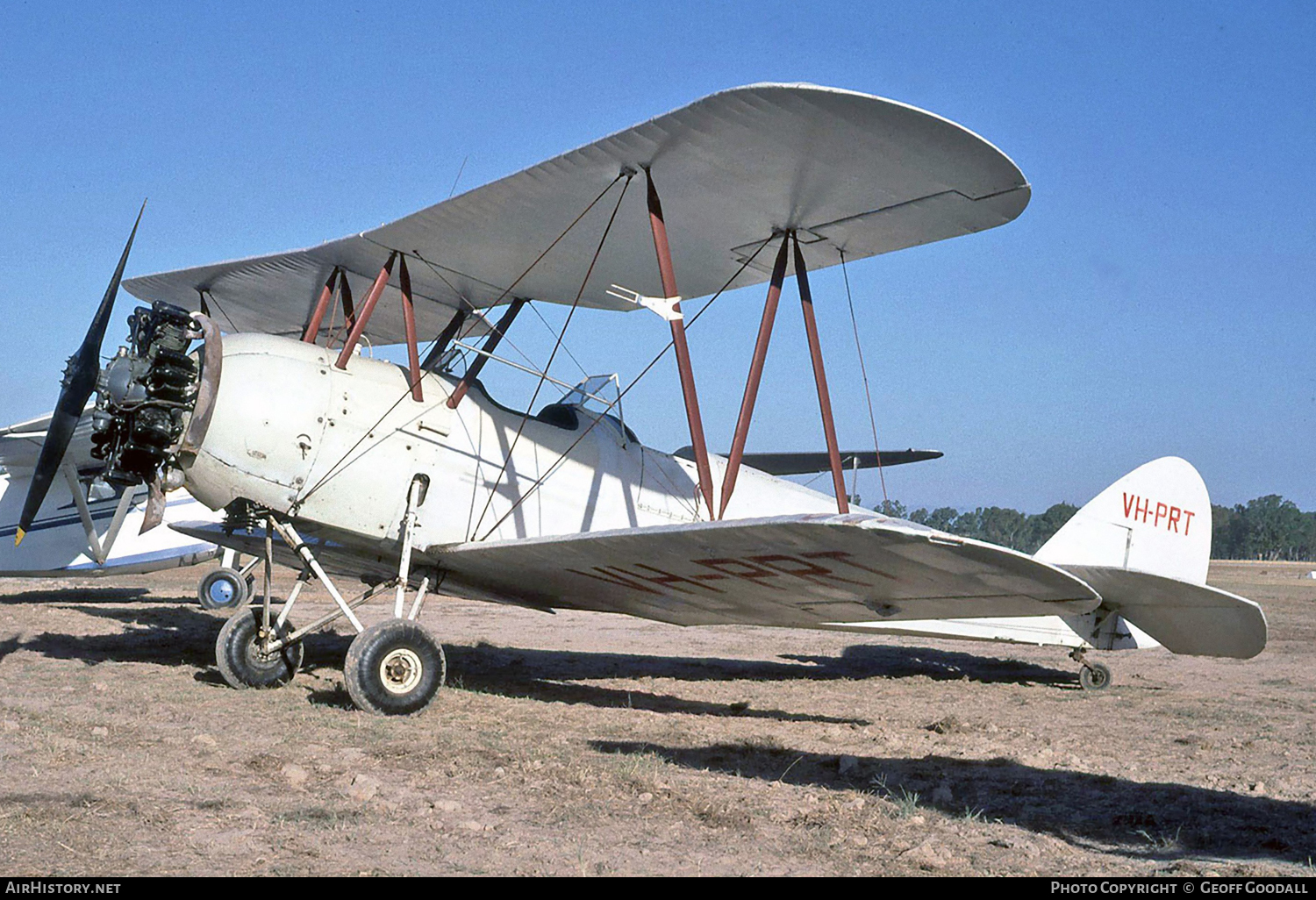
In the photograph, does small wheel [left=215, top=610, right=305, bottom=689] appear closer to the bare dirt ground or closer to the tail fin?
the bare dirt ground

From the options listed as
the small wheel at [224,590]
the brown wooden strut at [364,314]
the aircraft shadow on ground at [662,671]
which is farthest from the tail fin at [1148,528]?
the small wheel at [224,590]

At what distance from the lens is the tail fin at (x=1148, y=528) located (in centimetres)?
965

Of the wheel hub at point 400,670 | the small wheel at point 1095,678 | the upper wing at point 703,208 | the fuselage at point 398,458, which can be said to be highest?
the upper wing at point 703,208

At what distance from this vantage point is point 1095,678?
903 centimetres

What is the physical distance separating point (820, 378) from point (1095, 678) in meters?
3.99

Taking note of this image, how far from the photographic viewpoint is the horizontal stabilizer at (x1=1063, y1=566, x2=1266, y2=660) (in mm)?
6348

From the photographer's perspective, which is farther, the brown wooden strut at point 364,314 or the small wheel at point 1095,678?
the small wheel at point 1095,678

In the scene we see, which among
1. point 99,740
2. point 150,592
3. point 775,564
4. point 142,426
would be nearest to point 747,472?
point 775,564

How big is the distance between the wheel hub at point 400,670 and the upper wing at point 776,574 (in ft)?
2.79

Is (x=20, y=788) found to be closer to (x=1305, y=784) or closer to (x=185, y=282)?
→ (x=1305, y=784)

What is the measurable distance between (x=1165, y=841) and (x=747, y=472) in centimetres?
541

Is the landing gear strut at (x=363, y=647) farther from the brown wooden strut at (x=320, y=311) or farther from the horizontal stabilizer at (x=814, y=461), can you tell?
the horizontal stabilizer at (x=814, y=461)

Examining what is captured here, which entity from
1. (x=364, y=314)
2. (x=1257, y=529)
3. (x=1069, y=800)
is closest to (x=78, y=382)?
(x=364, y=314)

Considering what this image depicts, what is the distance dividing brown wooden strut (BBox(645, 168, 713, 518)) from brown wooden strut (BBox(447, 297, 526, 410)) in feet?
4.72
